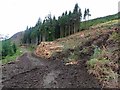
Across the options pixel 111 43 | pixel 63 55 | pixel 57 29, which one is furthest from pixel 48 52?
pixel 57 29

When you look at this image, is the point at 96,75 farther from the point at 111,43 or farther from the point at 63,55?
the point at 63,55

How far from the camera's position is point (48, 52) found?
31281 mm

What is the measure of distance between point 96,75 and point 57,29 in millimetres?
49108

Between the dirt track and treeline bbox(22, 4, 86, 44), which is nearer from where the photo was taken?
the dirt track

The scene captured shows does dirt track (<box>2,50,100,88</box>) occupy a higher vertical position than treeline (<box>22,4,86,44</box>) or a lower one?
lower

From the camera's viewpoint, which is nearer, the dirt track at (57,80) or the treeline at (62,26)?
the dirt track at (57,80)

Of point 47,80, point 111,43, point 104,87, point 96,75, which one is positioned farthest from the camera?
point 111,43

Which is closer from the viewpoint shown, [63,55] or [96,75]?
[96,75]

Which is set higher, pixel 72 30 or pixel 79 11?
pixel 79 11

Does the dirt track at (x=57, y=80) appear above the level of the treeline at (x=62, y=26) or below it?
below

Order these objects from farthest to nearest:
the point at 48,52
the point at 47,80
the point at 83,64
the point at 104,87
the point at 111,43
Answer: the point at 48,52, the point at 111,43, the point at 83,64, the point at 47,80, the point at 104,87

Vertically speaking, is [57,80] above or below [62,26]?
below

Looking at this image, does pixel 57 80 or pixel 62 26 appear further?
pixel 62 26

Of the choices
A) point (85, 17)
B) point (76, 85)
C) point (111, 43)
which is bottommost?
point (76, 85)
